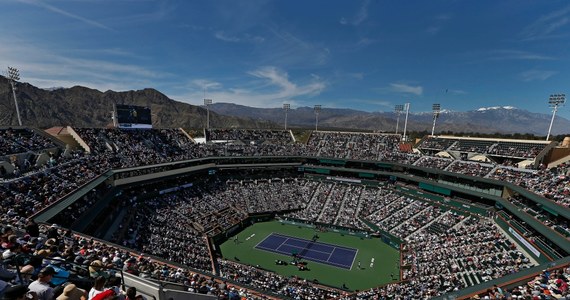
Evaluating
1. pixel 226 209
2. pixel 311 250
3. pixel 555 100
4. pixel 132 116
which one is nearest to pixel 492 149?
pixel 555 100

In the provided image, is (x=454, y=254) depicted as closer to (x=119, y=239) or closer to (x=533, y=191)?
(x=533, y=191)

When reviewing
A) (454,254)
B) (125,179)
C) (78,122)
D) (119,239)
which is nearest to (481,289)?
(454,254)

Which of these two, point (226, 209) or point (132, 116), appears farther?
point (132, 116)

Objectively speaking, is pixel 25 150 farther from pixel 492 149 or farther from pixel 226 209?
pixel 492 149

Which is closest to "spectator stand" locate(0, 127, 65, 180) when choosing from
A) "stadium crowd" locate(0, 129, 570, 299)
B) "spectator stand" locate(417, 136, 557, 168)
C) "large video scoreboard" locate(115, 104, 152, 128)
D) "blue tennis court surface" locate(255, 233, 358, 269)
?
"stadium crowd" locate(0, 129, 570, 299)

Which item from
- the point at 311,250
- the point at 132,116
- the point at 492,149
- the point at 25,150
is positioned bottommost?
the point at 311,250

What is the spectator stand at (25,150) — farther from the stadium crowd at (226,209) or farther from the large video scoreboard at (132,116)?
the large video scoreboard at (132,116)

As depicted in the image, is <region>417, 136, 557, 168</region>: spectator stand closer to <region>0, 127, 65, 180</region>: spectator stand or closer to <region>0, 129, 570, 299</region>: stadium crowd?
<region>0, 129, 570, 299</region>: stadium crowd
